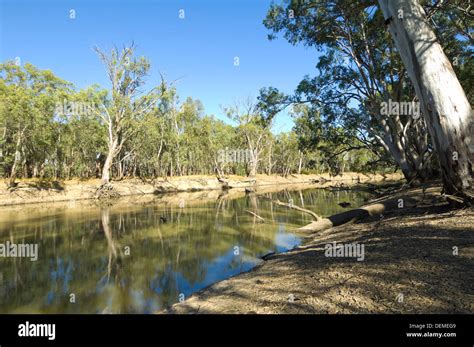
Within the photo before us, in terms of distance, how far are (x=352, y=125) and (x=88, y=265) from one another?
16247 mm

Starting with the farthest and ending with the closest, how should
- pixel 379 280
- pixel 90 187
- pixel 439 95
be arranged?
pixel 90 187, pixel 439 95, pixel 379 280

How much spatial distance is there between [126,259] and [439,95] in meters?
9.97

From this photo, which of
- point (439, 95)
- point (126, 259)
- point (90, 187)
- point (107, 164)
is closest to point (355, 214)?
point (439, 95)

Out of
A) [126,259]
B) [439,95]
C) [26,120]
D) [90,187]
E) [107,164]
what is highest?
[26,120]

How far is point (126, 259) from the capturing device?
9773mm

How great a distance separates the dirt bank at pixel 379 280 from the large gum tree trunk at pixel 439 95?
1025 millimetres

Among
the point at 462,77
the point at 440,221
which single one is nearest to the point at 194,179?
the point at 462,77

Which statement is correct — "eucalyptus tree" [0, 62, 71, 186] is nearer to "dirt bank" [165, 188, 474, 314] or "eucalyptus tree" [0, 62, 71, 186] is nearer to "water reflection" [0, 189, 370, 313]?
"water reflection" [0, 189, 370, 313]

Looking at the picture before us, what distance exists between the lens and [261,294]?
476 centimetres

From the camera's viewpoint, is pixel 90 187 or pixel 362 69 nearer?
pixel 362 69

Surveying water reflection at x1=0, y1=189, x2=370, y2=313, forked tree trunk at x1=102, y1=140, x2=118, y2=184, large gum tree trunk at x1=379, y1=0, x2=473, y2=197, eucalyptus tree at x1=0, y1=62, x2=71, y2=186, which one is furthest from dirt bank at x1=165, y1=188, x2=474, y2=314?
forked tree trunk at x1=102, y1=140, x2=118, y2=184

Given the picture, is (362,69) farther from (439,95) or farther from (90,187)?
(90,187)
